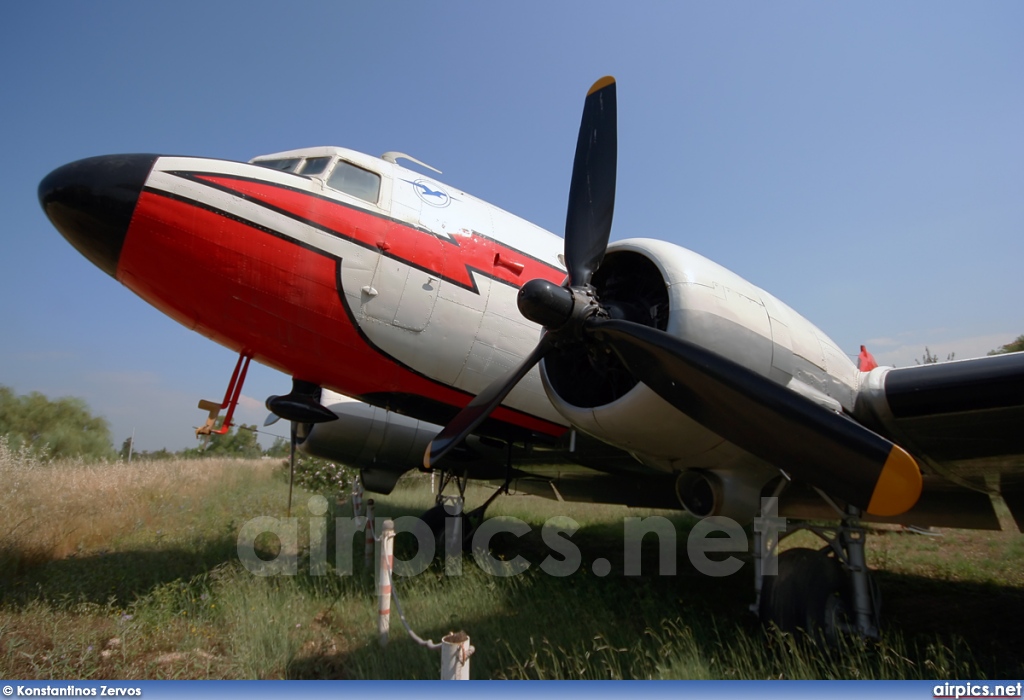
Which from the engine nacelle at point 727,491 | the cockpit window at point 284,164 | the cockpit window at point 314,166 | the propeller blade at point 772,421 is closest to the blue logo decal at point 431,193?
the cockpit window at point 314,166

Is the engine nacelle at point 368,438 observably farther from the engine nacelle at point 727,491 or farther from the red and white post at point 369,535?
the engine nacelle at point 727,491

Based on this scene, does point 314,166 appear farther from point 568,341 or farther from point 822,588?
point 822,588

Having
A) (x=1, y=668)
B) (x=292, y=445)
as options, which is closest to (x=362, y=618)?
(x=1, y=668)

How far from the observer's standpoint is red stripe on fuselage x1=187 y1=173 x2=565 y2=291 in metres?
4.59

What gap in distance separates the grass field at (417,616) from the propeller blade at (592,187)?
251 centimetres

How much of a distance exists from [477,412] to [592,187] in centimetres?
196

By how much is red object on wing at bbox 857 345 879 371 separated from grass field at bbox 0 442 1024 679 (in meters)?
1.99

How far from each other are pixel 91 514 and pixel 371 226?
24.4ft

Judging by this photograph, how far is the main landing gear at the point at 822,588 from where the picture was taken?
12.9ft

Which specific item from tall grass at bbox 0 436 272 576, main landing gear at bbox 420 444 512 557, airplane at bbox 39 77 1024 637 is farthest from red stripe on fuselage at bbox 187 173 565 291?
tall grass at bbox 0 436 272 576

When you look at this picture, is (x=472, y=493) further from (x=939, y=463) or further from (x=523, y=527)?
(x=939, y=463)

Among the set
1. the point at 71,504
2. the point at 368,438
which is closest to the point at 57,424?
the point at 71,504

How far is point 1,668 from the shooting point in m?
3.90

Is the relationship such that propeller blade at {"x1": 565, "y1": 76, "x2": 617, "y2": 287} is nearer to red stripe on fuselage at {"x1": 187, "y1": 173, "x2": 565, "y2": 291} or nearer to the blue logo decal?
red stripe on fuselage at {"x1": 187, "y1": 173, "x2": 565, "y2": 291}
